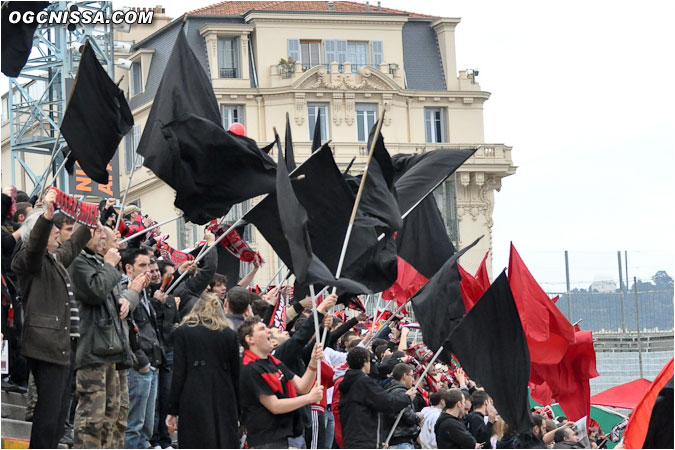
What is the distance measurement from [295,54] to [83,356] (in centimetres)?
4896

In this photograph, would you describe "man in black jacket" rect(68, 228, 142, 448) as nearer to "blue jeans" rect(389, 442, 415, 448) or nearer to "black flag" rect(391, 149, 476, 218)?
"black flag" rect(391, 149, 476, 218)

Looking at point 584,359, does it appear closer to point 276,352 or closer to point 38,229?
point 276,352

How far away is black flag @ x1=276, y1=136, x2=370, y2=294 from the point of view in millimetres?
10625

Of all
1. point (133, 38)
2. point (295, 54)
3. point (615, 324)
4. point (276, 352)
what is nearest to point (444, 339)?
point (276, 352)

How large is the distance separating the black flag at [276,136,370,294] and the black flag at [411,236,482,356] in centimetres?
414

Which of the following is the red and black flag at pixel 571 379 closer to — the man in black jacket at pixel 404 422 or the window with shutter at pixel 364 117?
the man in black jacket at pixel 404 422

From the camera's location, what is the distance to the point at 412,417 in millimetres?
14336

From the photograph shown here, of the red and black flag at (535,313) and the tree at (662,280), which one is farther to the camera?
the tree at (662,280)

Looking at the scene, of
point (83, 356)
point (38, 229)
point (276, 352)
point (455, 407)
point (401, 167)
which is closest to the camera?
point (38, 229)

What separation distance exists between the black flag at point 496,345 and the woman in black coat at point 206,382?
318 cm

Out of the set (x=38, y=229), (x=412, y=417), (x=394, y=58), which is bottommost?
(x=412, y=417)

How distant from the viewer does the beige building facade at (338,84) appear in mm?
57906

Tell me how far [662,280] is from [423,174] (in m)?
27.6

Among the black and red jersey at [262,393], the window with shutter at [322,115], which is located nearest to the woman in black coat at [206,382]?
the black and red jersey at [262,393]
